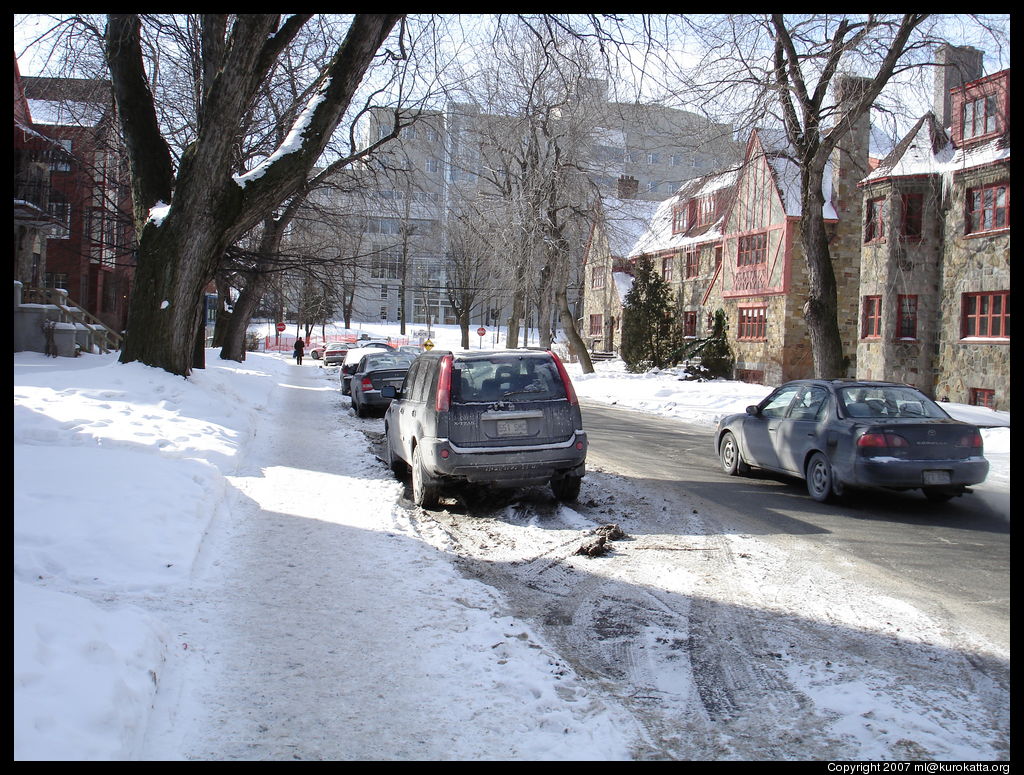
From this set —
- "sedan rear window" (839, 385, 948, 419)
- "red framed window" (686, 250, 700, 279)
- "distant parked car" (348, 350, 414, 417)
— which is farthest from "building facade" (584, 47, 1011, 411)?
"sedan rear window" (839, 385, 948, 419)

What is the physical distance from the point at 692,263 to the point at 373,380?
25.2 m

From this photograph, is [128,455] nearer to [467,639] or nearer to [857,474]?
[467,639]

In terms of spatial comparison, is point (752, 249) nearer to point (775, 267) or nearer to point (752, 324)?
point (775, 267)

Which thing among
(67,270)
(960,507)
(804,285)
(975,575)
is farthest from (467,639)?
(67,270)

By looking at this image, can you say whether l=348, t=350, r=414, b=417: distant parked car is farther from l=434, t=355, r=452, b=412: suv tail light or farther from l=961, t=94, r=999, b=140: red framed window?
l=961, t=94, r=999, b=140: red framed window

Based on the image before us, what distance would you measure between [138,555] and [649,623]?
12.4ft

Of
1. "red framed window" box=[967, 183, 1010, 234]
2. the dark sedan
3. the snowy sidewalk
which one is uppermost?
"red framed window" box=[967, 183, 1010, 234]

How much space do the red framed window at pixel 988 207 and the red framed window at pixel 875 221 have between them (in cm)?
285

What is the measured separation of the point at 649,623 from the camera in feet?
17.6

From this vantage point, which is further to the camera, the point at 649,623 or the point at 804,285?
the point at 804,285

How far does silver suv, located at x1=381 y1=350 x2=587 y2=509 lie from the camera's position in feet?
27.8

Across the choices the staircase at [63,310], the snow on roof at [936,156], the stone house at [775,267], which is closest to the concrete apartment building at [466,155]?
the stone house at [775,267]

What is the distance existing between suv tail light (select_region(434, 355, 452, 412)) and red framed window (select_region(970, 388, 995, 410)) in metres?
19.7

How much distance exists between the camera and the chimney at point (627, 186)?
54.2m
